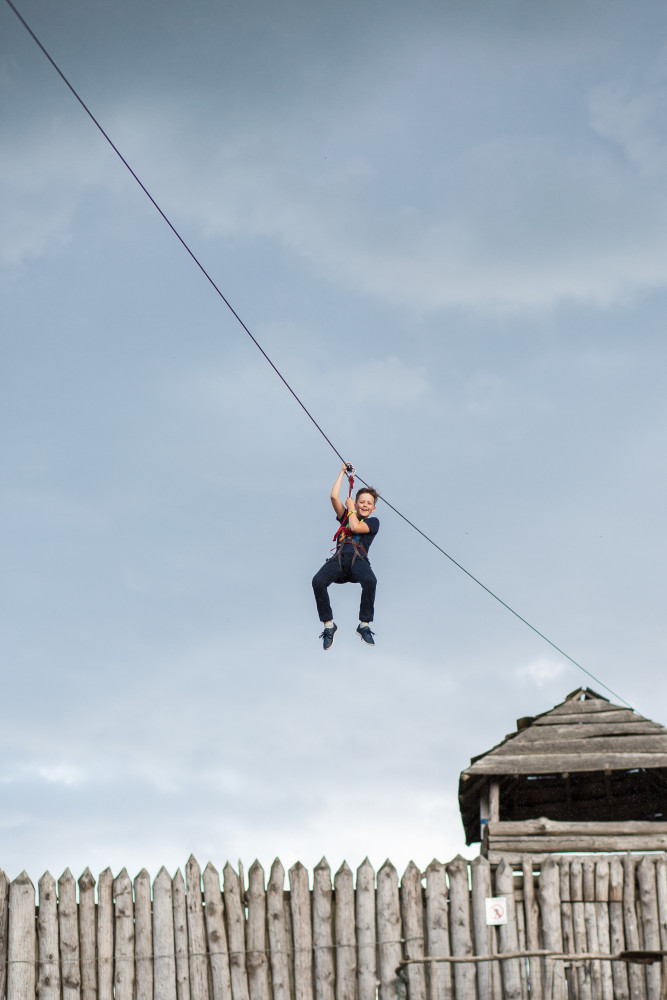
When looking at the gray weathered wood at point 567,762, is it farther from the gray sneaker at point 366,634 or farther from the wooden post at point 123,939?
the wooden post at point 123,939

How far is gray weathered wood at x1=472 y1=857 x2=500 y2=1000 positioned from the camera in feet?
36.9

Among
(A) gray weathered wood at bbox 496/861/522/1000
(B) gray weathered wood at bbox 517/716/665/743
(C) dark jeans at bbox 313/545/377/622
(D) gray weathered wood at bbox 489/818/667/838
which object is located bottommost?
(A) gray weathered wood at bbox 496/861/522/1000

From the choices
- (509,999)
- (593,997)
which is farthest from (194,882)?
(593,997)

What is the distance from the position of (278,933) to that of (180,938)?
39.0 inches

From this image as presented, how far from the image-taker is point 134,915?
11453 mm

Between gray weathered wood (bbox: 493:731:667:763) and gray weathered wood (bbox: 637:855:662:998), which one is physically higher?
gray weathered wood (bbox: 493:731:667:763)

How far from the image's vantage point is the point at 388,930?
37.5 ft

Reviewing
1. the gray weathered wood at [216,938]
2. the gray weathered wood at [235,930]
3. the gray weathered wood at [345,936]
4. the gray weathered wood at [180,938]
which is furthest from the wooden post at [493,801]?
the gray weathered wood at [180,938]

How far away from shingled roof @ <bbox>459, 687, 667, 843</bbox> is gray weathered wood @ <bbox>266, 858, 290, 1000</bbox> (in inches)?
193

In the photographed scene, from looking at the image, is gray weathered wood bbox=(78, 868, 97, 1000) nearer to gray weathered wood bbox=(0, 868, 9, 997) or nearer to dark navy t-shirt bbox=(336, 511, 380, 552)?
gray weathered wood bbox=(0, 868, 9, 997)

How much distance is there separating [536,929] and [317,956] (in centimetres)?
231

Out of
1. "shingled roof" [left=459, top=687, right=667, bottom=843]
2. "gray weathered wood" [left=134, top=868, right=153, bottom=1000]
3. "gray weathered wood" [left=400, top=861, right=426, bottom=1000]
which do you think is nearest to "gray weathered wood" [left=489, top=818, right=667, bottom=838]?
"shingled roof" [left=459, top=687, right=667, bottom=843]

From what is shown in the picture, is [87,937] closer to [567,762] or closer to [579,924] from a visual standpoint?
[579,924]

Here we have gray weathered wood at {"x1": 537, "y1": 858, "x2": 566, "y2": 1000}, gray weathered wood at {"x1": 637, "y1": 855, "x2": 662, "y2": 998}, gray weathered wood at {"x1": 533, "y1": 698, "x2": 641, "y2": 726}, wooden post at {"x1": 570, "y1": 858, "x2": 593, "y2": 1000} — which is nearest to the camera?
gray weathered wood at {"x1": 537, "y1": 858, "x2": 566, "y2": 1000}
